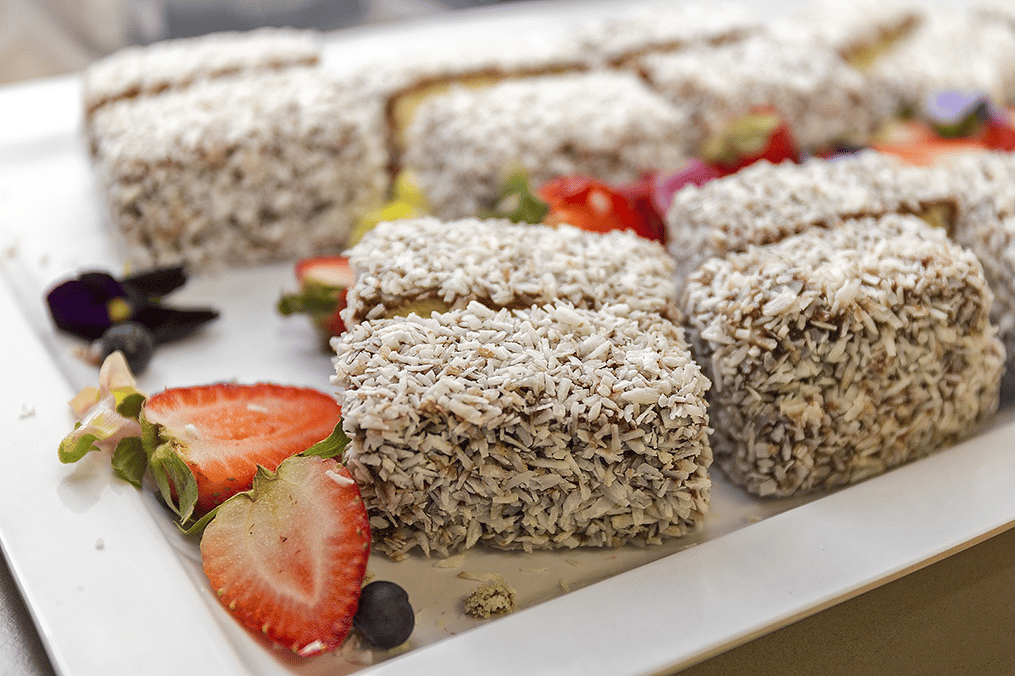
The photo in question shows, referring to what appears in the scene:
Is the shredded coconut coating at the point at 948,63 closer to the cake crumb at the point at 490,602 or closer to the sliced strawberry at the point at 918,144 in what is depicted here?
the sliced strawberry at the point at 918,144

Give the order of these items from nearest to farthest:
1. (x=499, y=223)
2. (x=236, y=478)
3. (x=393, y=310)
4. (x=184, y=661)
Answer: (x=184, y=661) → (x=236, y=478) → (x=393, y=310) → (x=499, y=223)

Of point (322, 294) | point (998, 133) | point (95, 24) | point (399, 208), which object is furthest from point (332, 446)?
point (95, 24)

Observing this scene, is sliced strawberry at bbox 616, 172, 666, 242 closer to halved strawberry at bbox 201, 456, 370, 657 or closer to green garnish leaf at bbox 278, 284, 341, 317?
green garnish leaf at bbox 278, 284, 341, 317

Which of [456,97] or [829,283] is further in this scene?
[456,97]

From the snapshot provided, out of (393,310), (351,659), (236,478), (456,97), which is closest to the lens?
(351,659)

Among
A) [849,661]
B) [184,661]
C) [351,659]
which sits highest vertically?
[184,661]

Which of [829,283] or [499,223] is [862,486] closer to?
[829,283]

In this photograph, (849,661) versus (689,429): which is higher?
(689,429)

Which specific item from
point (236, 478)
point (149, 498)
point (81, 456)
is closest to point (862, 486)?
point (236, 478)
